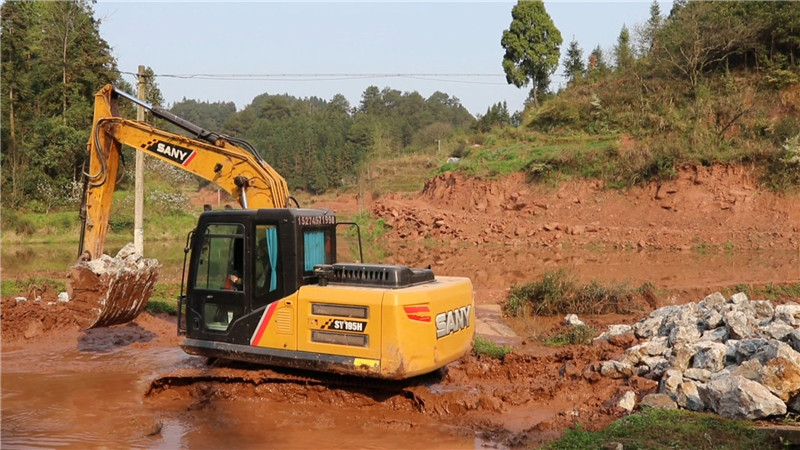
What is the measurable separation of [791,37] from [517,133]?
13.9 meters

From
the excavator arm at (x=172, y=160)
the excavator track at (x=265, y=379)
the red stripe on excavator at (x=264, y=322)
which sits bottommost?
the excavator track at (x=265, y=379)

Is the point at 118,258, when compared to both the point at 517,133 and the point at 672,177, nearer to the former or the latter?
the point at 672,177

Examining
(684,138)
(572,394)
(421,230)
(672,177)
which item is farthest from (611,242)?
(572,394)

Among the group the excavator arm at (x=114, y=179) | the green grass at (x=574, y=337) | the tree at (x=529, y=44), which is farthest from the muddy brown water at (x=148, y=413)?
the tree at (x=529, y=44)

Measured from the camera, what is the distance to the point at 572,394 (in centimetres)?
792

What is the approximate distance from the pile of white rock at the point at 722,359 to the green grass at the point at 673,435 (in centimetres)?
24

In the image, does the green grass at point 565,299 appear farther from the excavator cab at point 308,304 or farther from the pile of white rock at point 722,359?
the excavator cab at point 308,304

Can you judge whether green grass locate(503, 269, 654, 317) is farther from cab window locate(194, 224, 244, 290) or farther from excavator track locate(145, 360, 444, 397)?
cab window locate(194, 224, 244, 290)

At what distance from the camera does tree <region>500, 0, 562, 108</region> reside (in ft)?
145

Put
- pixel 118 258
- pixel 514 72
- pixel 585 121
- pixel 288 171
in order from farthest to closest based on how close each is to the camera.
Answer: pixel 288 171, pixel 514 72, pixel 585 121, pixel 118 258

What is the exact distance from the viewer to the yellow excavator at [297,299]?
7.05 m

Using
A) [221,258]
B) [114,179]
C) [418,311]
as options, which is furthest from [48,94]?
[418,311]

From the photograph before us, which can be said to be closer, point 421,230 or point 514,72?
point 421,230

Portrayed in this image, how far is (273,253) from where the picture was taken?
768 cm
